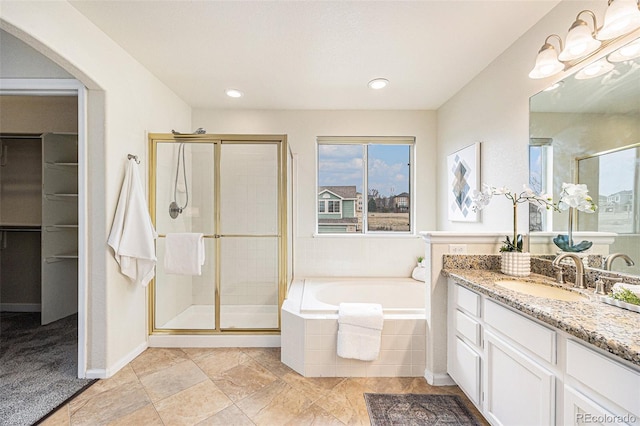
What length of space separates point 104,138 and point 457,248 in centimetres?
269

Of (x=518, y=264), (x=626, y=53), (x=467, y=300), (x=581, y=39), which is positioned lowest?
(x=467, y=300)

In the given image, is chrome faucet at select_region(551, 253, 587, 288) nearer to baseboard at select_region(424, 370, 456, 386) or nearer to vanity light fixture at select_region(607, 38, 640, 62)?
vanity light fixture at select_region(607, 38, 640, 62)

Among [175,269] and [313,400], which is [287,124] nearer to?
[175,269]

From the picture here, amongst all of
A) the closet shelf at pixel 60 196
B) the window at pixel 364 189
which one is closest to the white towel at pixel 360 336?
the window at pixel 364 189

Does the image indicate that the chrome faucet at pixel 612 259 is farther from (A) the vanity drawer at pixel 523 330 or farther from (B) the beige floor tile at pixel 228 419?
(B) the beige floor tile at pixel 228 419

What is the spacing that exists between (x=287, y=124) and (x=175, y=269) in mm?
2009

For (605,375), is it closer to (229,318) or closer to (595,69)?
(595,69)

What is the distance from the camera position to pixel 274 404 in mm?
1832

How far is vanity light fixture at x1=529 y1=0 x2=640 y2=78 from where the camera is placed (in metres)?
1.22

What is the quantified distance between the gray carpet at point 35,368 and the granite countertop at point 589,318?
2.68m

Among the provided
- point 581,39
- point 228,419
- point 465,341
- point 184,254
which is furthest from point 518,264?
point 184,254

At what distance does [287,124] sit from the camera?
3.43 m

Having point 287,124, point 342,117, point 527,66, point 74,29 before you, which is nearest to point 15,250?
point 74,29

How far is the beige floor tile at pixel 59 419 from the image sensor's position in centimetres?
165
